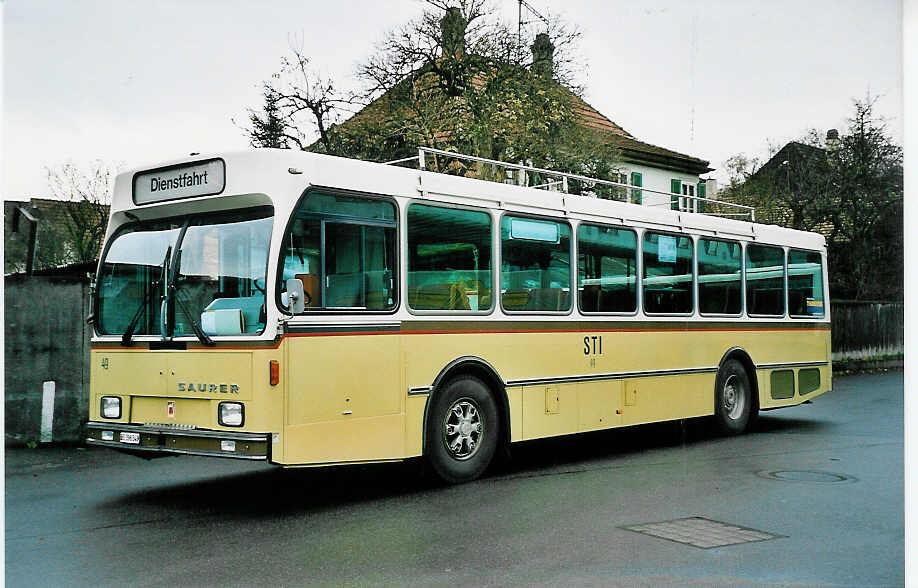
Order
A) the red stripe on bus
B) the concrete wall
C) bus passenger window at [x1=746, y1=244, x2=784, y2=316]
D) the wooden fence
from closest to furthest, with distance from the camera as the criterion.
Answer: the red stripe on bus
the concrete wall
the wooden fence
bus passenger window at [x1=746, y1=244, x2=784, y2=316]

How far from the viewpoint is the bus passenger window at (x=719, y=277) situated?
12055mm

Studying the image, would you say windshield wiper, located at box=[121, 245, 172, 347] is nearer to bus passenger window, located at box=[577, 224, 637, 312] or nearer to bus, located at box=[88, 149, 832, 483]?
bus, located at box=[88, 149, 832, 483]

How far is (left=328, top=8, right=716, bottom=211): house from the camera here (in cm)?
1548

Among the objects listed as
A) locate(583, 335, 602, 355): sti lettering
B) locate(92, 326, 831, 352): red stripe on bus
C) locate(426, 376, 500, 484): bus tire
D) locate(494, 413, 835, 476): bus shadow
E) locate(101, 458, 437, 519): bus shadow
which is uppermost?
locate(92, 326, 831, 352): red stripe on bus

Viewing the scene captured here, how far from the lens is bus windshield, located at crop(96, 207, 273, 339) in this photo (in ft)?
24.3

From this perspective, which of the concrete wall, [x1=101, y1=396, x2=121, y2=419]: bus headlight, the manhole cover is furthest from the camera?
the concrete wall

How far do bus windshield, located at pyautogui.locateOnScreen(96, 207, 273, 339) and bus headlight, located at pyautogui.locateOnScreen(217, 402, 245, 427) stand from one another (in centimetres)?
56

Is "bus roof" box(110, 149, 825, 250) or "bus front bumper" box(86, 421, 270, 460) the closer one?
"bus front bumper" box(86, 421, 270, 460)

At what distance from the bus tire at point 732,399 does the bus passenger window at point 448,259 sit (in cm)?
447

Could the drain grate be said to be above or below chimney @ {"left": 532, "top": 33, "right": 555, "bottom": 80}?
below

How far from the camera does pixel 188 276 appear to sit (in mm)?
7781

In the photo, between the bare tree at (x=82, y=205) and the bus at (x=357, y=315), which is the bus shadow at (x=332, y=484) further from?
the bare tree at (x=82, y=205)

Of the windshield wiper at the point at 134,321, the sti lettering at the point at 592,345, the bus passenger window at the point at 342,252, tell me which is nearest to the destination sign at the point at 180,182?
the windshield wiper at the point at 134,321

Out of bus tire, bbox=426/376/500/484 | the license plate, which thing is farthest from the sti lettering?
the license plate
